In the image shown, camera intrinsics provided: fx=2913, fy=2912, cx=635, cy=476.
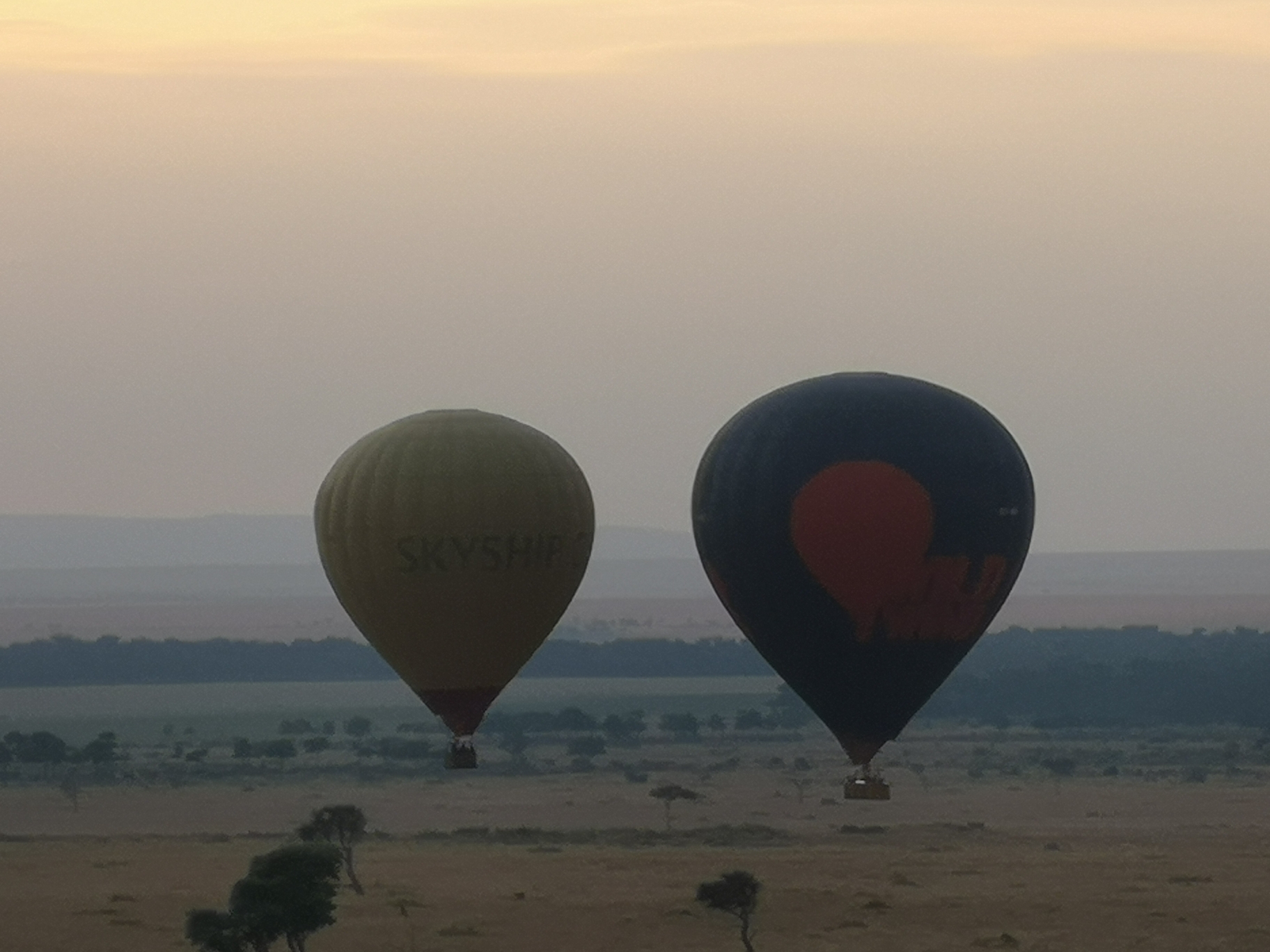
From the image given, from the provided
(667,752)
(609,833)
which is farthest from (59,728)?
(609,833)

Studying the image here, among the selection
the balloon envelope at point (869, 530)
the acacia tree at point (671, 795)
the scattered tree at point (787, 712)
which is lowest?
the acacia tree at point (671, 795)

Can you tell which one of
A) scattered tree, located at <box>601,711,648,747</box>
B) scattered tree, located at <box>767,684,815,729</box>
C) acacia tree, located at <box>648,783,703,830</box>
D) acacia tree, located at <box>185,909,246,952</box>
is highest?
scattered tree, located at <box>767,684,815,729</box>

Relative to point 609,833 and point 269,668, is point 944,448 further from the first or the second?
point 269,668

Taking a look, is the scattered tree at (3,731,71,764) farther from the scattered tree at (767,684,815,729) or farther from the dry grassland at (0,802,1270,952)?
the scattered tree at (767,684,815,729)

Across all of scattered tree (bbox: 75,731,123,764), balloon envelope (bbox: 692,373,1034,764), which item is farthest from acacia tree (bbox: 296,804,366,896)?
scattered tree (bbox: 75,731,123,764)

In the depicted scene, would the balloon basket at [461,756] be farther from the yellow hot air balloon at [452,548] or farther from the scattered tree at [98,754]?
the scattered tree at [98,754]

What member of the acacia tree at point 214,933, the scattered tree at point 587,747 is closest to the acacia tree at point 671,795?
the scattered tree at point 587,747

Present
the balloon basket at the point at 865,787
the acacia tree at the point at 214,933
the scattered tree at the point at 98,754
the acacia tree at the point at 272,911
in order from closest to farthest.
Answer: the balloon basket at the point at 865,787 → the acacia tree at the point at 214,933 → the acacia tree at the point at 272,911 → the scattered tree at the point at 98,754
